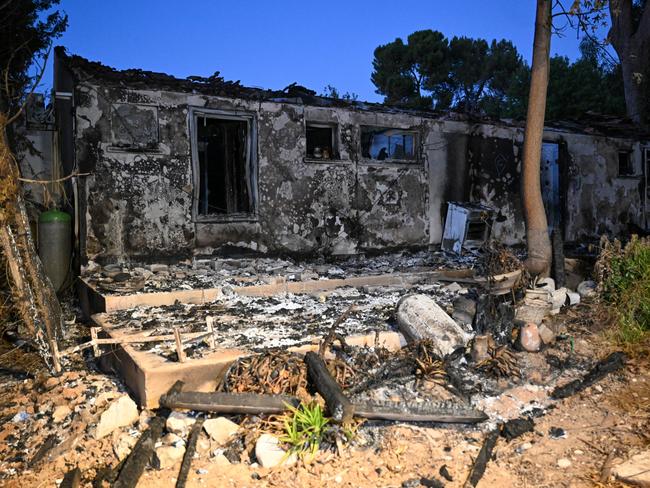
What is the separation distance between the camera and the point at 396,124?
380 inches

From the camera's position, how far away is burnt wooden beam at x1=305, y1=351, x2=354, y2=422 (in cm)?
315

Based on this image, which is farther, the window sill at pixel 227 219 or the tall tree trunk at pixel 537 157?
the window sill at pixel 227 219

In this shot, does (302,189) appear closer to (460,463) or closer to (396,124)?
(396,124)

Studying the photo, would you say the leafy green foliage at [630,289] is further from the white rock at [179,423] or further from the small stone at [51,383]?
the small stone at [51,383]

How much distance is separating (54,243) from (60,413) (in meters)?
4.19

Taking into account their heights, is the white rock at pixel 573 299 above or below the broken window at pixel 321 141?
below

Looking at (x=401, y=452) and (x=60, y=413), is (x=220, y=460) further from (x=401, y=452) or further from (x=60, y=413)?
(x=60, y=413)

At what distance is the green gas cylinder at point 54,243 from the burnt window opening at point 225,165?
203 cm

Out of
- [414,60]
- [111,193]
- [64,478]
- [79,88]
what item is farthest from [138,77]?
[414,60]

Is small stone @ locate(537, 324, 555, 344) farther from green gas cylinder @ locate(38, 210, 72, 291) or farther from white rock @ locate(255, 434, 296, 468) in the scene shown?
green gas cylinder @ locate(38, 210, 72, 291)

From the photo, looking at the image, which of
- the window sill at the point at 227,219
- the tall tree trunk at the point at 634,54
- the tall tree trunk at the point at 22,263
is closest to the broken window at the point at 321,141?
the window sill at the point at 227,219

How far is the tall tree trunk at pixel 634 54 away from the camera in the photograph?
51.7 ft

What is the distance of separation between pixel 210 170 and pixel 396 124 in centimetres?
415

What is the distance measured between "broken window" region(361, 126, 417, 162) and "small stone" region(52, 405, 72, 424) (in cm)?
746
